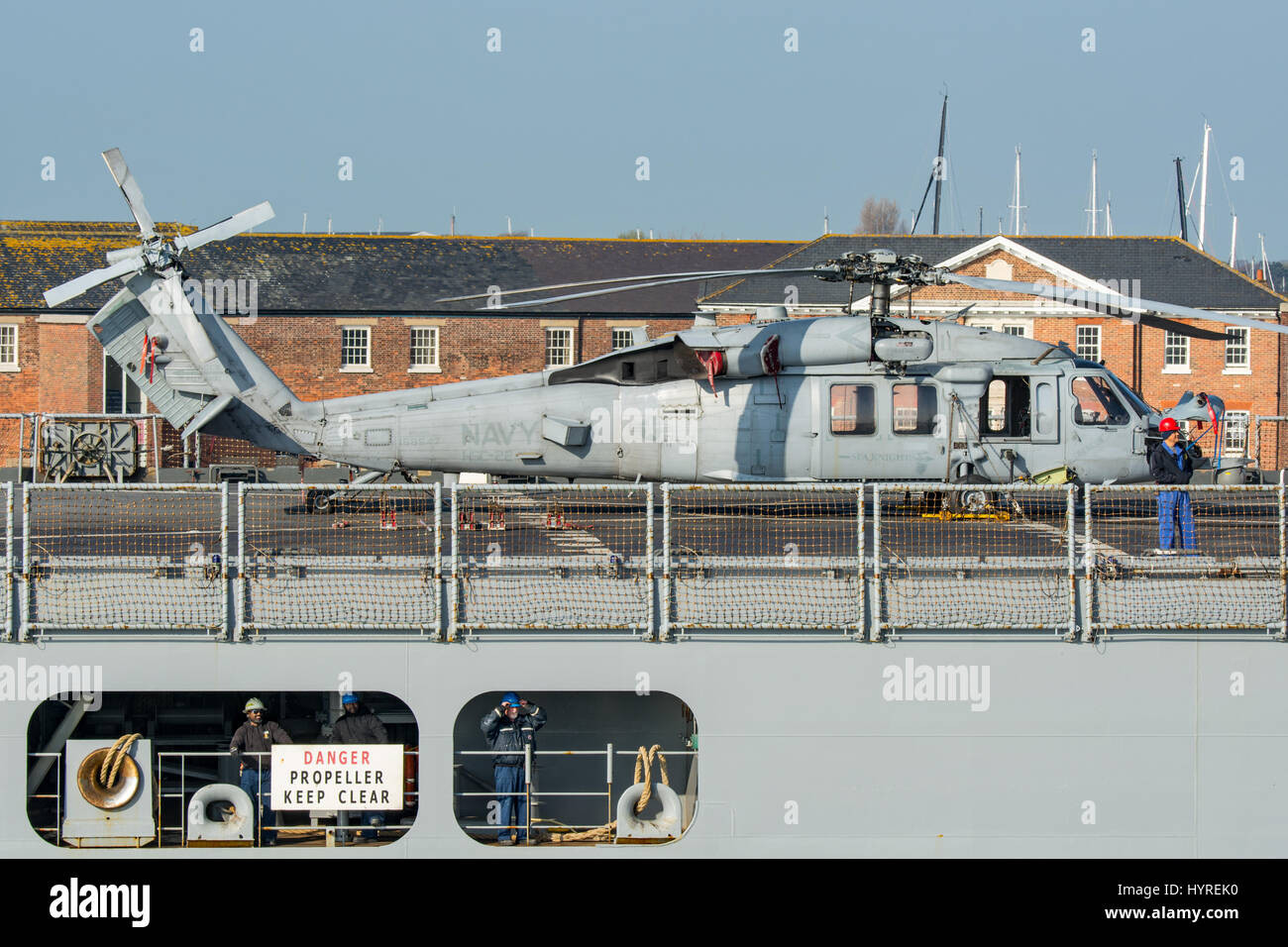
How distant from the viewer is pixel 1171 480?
13.7 metres

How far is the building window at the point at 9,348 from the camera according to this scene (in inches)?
1895

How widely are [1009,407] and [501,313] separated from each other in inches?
1180

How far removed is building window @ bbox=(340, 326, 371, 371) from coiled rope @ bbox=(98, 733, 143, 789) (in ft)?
123

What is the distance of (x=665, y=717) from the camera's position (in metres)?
12.1

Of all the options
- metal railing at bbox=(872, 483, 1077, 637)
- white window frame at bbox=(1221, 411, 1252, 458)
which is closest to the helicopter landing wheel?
metal railing at bbox=(872, 483, 1077, 637)

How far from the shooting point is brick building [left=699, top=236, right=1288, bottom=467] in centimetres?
4241

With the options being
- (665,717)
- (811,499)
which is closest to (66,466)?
(811,499)

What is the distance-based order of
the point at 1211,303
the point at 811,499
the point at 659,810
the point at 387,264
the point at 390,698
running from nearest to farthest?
the point at 659,810 → the point at 390,698 → the point at 811,499 → the point at 1211,303 → the point at 387,264

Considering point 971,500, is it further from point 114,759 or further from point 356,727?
point 114,759

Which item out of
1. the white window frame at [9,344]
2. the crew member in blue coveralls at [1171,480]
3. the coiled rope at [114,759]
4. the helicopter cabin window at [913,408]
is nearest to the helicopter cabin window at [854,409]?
the helicopter cabin window at [913,408]

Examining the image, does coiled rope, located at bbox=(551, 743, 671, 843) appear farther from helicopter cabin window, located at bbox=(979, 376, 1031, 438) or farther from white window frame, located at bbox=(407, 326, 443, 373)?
white window frame, located at bbox=(407, 326, 443, 373)

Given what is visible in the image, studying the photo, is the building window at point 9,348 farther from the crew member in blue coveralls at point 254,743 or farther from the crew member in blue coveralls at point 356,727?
the crew member in blue coveralls at point 356,727
